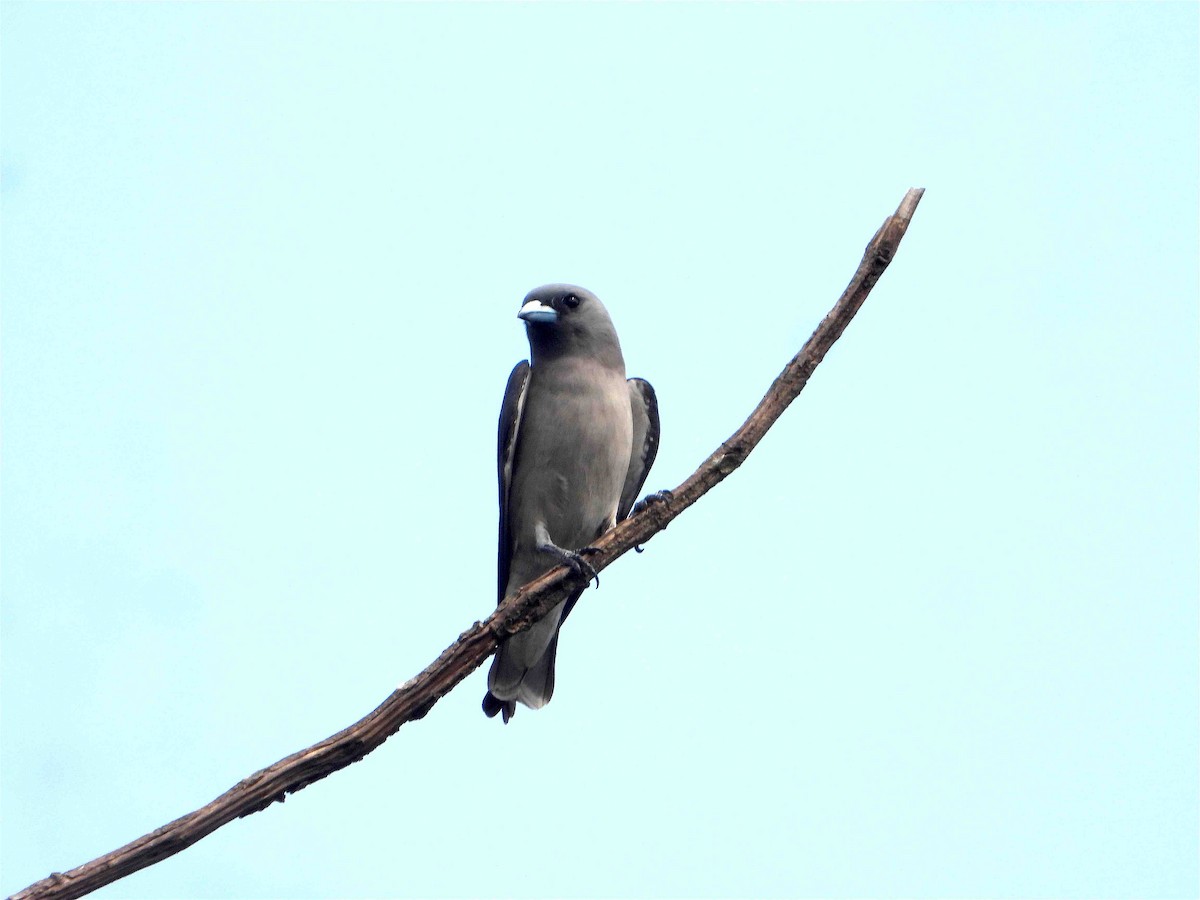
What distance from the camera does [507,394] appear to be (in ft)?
28.9

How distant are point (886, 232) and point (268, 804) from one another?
4.31 m

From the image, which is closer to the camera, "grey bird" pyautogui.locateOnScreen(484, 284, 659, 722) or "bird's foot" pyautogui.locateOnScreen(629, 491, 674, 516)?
"bird's foot" pyautogui.locateOnScreen(629, 491, 674, 516)

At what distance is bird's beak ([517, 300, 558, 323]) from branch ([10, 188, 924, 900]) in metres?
1.96

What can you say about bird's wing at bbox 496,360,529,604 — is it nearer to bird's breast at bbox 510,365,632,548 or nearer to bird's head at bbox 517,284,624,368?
bird's breast at bbox 510,365,632,548

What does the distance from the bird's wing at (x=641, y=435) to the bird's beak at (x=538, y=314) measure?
86cm

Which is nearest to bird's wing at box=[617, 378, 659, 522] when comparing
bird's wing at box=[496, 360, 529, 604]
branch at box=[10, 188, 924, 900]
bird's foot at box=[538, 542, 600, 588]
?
bird's wing at box=[496, 360, 529, 604]

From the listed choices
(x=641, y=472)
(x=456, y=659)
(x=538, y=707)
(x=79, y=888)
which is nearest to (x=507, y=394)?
(x=641, y=472)

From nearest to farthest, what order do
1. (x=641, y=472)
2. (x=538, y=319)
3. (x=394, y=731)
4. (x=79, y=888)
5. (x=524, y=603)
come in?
(x=79, y=888), (x=394, y=731), (x=524, y=603), (x=538, y=319), (x=641, y=472)

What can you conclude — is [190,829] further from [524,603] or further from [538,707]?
[538,707]

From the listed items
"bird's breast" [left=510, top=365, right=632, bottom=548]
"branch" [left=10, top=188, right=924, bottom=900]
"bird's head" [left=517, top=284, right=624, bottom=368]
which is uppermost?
"bird's head" [left=517, top=284, right=624, bottom=368]

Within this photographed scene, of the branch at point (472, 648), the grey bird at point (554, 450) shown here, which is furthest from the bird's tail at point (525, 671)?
the branch at point (472, 648)

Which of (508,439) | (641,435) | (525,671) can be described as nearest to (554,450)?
(508,439)

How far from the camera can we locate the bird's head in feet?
28.3

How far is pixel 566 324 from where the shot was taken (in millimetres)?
8641
